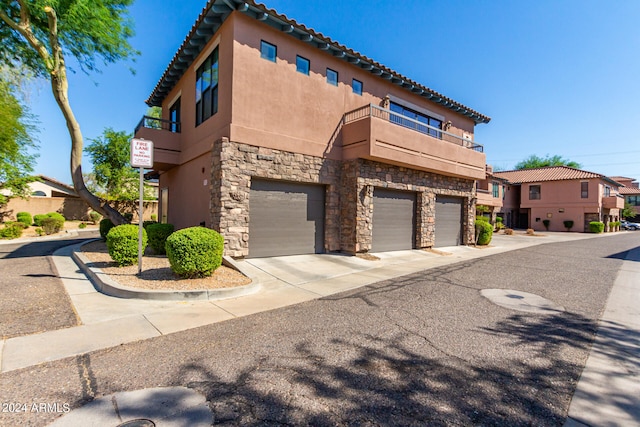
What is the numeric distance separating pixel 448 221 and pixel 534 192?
104ft

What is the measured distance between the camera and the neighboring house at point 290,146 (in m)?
9.21

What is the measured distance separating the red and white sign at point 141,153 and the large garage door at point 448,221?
1243 centimetres

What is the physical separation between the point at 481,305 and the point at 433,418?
3930 mm

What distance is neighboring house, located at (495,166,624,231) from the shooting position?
34719 millimetres

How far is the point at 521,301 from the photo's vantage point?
6168mm

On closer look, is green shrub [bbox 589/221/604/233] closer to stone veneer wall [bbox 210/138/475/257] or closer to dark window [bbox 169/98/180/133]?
stone veneer wall [bbox 210/138/475/257]

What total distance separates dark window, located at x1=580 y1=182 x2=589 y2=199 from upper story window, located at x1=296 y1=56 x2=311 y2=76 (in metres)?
39.3

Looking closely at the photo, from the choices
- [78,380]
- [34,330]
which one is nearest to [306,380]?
[78,380]

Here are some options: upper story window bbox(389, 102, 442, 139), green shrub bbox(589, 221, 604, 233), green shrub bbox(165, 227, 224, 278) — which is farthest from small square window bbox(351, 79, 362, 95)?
green shrub bbox(589, 221, 604, 233)

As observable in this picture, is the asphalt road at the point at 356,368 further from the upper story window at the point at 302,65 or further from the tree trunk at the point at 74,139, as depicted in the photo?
the tree trunk at the point at 74,139

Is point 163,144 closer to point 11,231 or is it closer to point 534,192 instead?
point 11,231

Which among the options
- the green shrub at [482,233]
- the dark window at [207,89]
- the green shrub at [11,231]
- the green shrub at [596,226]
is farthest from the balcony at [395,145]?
the green shrub at [596,226]

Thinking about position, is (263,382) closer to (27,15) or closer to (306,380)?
(306,380)

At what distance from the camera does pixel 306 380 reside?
3.08 metres
